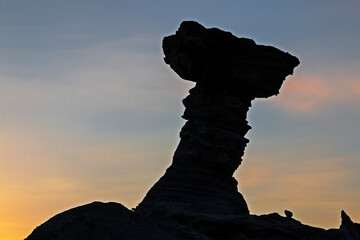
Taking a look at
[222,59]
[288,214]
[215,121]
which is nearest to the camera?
[215,121]

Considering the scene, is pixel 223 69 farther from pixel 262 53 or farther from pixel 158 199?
pixel 158 199

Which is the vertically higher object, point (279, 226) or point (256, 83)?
point (256, 83)

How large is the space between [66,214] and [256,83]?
2222cm

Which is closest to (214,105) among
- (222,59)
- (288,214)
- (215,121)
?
(215,121)

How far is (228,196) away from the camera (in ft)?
143

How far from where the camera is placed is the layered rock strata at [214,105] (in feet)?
144

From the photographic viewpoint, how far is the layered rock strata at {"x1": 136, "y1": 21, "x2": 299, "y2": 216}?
4375 centimetres

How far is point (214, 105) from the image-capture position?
150ft

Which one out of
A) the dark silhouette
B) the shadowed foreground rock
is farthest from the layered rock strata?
the dark silhouette

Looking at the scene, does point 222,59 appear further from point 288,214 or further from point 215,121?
point 288,214

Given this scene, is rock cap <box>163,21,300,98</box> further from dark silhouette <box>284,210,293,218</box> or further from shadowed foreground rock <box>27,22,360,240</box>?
dark silhouette <box>284,210,293,218</box>

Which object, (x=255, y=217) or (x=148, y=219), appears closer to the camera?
(x=148, y=219)

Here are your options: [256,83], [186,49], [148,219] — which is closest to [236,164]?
[256,83]

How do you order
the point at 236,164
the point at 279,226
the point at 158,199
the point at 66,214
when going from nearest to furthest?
the point at 66,214
the point at 279,226
the point at 158,199
the point at 236,164
